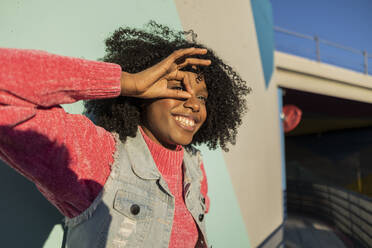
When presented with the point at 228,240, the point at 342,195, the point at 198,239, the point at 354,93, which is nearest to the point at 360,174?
the point at 354,93

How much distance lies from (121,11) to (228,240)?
8.68 feet

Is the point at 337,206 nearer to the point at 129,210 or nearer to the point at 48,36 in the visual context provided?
the point at 129,210

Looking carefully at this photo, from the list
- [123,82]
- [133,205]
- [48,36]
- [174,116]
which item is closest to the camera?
[123,82]

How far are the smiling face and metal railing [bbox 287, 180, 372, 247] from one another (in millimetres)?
4566

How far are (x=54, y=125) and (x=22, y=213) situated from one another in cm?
86

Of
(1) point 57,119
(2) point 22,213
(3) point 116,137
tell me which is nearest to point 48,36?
(3) point 116,137

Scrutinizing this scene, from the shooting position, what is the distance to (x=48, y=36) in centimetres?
152

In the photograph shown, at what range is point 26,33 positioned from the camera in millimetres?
1417

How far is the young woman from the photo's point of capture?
741 mm

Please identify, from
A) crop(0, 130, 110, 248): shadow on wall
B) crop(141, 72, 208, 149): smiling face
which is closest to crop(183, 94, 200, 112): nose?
crop(141, 72, 208, 149): smiling face

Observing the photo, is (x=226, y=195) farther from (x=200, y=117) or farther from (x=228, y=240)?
(x=200, y=117)

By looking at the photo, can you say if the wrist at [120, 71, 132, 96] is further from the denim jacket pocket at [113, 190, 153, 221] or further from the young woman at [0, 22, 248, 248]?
the denim jacket pocket at [113, 190, 153, 221]

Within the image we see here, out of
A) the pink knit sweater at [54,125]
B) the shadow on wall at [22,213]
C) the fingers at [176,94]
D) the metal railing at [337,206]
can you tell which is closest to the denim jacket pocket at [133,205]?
the pink knit sweater at [54,125]

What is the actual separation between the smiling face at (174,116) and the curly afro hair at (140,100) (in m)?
0.11
